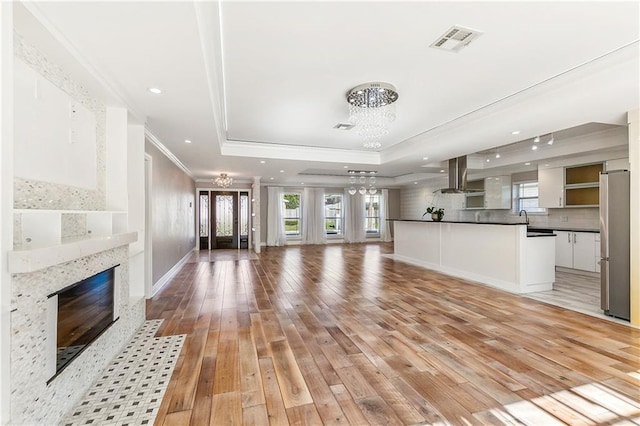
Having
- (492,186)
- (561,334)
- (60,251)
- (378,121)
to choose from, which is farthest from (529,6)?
(492,186)

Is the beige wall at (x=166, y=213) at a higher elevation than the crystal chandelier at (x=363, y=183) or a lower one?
lower

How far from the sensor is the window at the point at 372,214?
40.8ft

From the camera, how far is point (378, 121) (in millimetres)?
3766

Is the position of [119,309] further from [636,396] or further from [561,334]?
[561,334]

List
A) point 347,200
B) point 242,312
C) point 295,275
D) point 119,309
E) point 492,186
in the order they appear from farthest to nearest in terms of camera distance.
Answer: point 347,200, point 492,186, point 295,275, point 242,312, point 119,309

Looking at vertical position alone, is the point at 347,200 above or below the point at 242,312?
above

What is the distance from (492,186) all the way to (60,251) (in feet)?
29.3

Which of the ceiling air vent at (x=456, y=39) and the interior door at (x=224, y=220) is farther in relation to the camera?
the interior door at (x=224, y=220)

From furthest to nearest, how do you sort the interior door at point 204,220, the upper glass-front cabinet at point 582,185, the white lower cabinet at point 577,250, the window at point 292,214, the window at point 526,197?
the window at point 292,214
the interior door at point 204,220
the window at point 526,197
the upper glass-front cabinet at point 582,185
the white lower cabinet at point 577,250

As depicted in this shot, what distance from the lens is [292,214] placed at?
11742 mm

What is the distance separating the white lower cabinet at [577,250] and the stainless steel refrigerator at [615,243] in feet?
9.55

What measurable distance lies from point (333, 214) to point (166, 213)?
7.47m

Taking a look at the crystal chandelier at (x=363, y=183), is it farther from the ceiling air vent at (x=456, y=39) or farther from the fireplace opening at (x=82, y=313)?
the fireplace opening at (x=82, y=313)

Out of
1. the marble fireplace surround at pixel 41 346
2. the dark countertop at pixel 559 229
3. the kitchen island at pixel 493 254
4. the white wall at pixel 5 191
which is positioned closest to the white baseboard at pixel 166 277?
the marble fireplace surround at pixel 41 346
